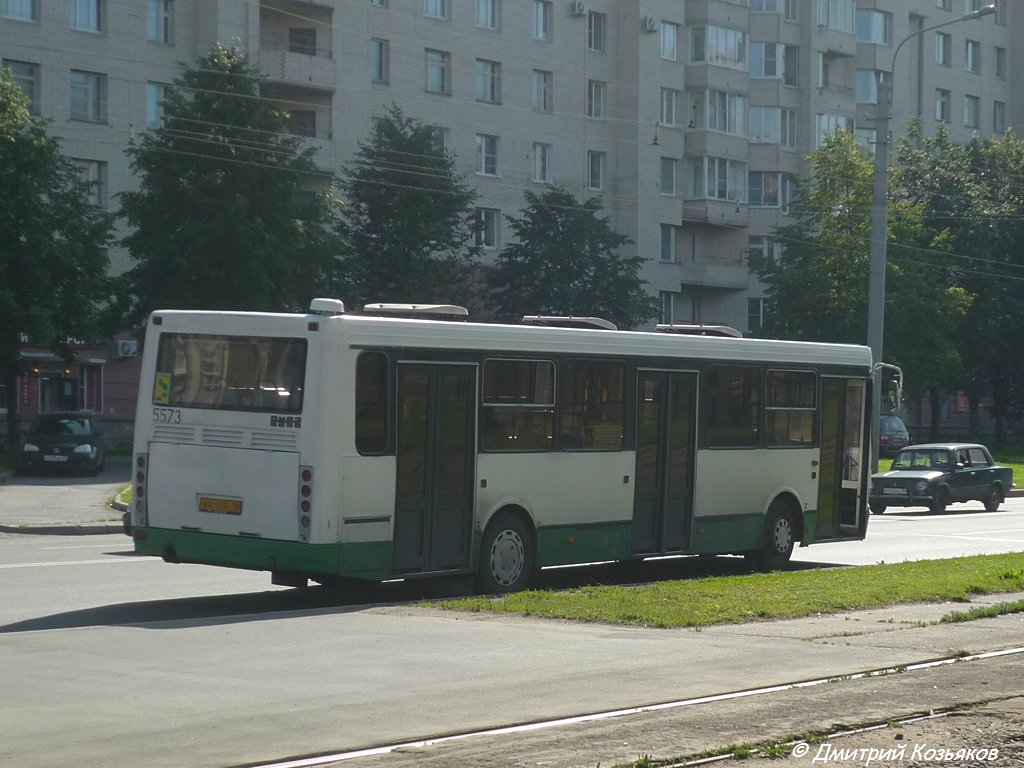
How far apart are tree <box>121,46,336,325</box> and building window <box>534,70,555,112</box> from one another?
19702 millimetres

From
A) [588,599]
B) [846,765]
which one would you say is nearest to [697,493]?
[588,599]

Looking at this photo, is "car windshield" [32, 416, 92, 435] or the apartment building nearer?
"car windshield" [32, 416, 92, 435]

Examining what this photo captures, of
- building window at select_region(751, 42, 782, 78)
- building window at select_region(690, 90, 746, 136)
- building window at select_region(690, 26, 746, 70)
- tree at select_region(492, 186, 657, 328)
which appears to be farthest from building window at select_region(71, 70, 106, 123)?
building window at select_region(751, 42, 782, 78)

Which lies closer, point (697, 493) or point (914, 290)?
point (697, 493)

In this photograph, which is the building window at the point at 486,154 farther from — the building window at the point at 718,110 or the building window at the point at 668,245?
the building window at the point at 718,110

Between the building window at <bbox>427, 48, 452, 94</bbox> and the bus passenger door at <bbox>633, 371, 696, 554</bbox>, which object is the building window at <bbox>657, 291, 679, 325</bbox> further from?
the bus passenger door at <bbox>633, 371, 696, 554</bbox>

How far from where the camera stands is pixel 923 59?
79875 mm

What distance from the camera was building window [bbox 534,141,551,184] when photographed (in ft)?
205

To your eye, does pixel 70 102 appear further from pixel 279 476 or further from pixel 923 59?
pixel 923 59

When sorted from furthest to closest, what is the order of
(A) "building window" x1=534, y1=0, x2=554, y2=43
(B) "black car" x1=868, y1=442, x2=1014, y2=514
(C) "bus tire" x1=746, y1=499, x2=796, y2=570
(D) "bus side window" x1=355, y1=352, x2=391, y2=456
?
1. (A) "building window" x1=534, y1=0, x2=554, y2=43
2. (B) "black car" x1=868, y1=442, x2=1014, y2=514
3. (C) "bus tire" x1=746, y1=499, x2=796, y2=570
4. (D) "bus side window" x1=355, y1=352, x2=391, y2=456

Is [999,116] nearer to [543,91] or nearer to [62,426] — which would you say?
[543,91]

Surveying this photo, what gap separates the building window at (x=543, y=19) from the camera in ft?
205

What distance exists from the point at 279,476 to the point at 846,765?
776cm

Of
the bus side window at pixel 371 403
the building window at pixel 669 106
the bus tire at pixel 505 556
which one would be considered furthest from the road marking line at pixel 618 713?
the building window at pixel 669 106
